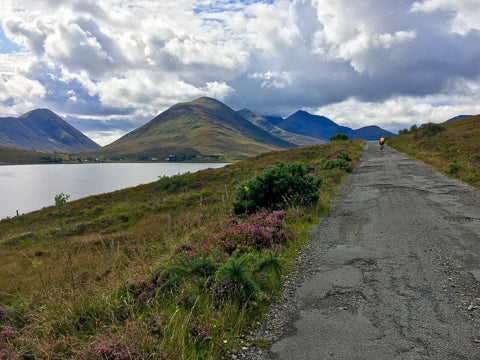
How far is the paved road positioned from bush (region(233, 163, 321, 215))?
6.97 feet

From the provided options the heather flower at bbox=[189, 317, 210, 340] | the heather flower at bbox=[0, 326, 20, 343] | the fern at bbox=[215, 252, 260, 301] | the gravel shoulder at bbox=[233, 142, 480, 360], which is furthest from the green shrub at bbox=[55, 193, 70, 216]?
the heather flower at bbox=[189, 317, 210, 340]

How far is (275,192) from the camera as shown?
12.7m

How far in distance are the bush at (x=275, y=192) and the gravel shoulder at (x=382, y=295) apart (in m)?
2.21

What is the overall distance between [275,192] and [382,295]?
7.91 meters

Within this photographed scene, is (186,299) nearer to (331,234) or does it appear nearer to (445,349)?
(445,349)

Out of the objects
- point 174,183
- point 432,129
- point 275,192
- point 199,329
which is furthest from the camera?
point 432,129

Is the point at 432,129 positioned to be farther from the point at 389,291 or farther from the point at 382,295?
the point at 382,295

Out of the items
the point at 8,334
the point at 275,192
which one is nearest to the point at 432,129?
the point at 275,192

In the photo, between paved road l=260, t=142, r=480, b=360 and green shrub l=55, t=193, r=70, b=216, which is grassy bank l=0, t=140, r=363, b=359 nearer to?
paved road l=260, t=142, r=480, b=360

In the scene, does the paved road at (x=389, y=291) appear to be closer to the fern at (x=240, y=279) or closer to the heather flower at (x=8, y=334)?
the fern at (x=240, y=279)

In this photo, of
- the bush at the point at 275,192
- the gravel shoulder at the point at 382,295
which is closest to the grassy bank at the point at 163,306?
the gravel shoulder at the point at 382,295

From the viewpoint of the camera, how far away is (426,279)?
5.53m

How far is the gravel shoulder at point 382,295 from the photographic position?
12.4 feet

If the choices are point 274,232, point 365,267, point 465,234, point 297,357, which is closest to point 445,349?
point 297,357
